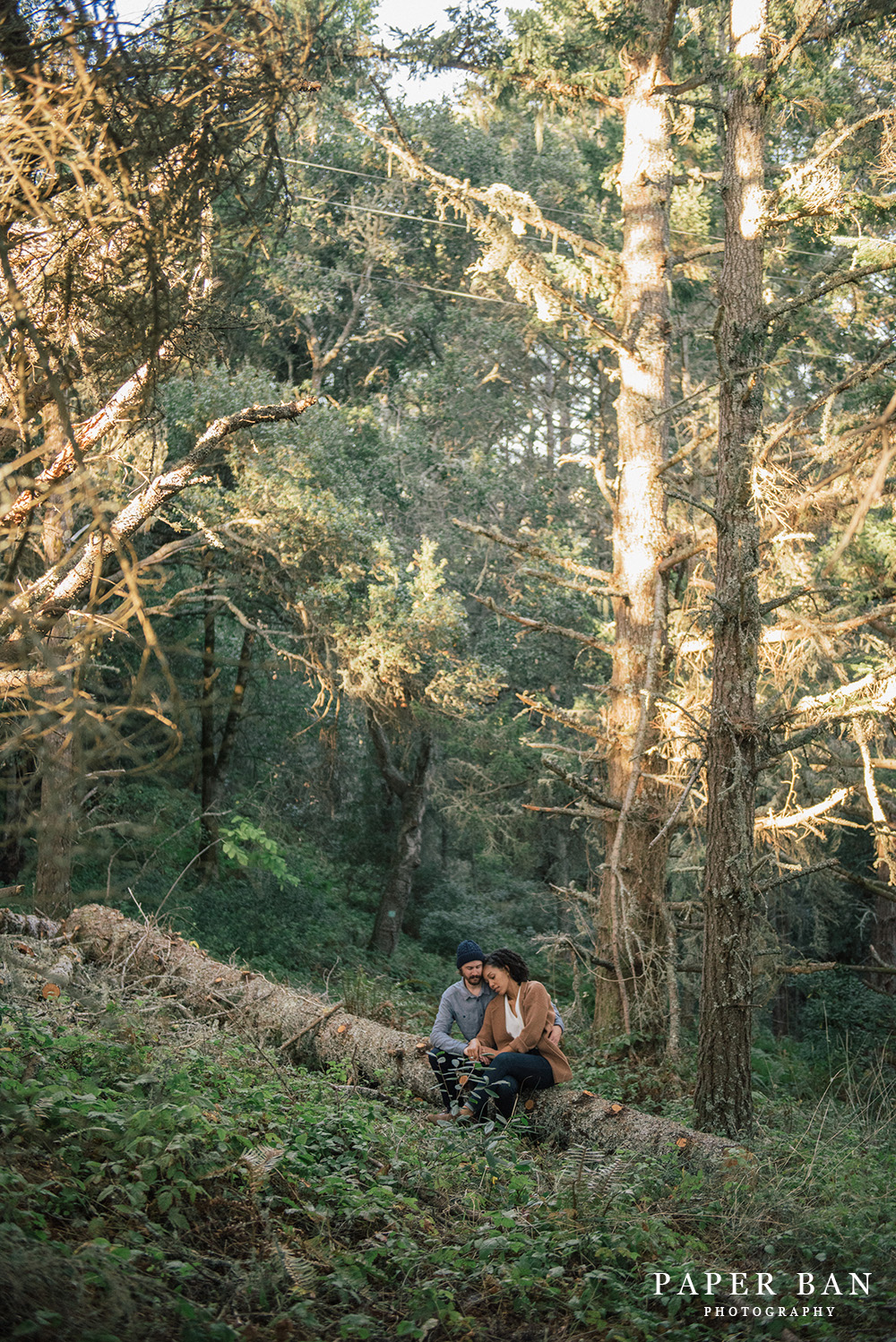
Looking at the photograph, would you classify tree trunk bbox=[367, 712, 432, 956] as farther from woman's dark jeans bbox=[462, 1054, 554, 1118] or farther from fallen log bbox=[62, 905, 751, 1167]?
woman's dark jeans bbox=[462, 1054, 554, 1118]

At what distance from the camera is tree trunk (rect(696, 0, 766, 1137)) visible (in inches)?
253

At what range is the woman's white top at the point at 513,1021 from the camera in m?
6.37

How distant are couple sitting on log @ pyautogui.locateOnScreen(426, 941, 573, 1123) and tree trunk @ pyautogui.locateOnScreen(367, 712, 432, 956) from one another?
12061mm

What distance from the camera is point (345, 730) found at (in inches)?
755

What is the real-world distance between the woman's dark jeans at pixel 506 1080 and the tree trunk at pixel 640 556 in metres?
2.57

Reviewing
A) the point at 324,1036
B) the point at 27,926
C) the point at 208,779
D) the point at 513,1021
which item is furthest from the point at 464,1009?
the point at 208,779

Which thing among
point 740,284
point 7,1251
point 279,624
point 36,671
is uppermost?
point 740,284

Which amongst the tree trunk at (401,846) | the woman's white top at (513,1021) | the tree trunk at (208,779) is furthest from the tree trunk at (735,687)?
the tree trunk at (401,846)

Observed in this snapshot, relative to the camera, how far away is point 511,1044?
20.6 ft

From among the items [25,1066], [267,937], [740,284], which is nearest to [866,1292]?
[25,1066]

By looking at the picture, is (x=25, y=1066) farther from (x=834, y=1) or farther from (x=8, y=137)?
(x=834, y=1)

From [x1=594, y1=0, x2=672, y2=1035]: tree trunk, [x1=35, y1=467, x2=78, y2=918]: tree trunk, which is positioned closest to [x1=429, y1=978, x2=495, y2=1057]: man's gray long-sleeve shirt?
[x1=594, y1=0, x2=672, y2=1035]: tree trunk

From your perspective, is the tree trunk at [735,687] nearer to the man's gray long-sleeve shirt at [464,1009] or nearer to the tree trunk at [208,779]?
the man's gray long-sleeve shirt at [464,1009]

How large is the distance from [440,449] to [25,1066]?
1762cm
